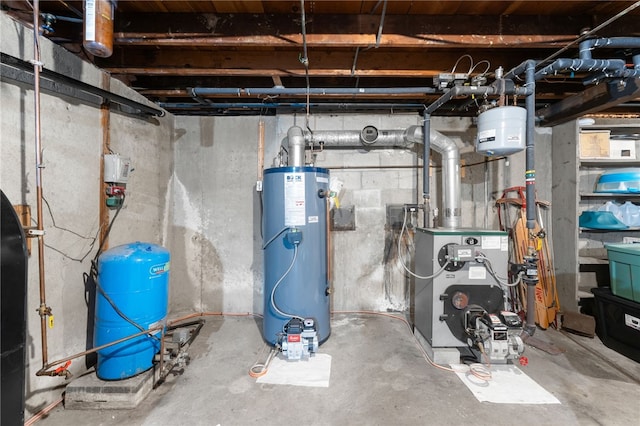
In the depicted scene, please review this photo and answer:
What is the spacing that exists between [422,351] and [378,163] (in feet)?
6.08

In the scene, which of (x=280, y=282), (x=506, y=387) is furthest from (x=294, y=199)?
(x=506, y=387)

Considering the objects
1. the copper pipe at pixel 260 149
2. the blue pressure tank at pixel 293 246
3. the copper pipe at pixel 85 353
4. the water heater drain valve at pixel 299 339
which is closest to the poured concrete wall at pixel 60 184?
the copper pipe at pixel 85 353

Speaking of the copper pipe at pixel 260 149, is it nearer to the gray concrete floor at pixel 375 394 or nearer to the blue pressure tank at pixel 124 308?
the blue pressure tank at pixel 124 308

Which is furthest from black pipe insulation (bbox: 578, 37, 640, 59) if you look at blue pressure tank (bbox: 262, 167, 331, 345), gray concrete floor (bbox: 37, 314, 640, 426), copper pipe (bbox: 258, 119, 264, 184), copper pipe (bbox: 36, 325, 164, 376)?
copper pipe (bbox: 36, 325, 164, 376)

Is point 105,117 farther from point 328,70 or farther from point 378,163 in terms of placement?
point 378,163

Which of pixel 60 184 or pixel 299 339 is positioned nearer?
pixel 60 184

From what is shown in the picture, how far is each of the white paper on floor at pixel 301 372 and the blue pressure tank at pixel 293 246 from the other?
0.20 meters

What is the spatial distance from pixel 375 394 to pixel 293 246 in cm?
115

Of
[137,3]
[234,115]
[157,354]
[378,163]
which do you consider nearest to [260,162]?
[234,115]

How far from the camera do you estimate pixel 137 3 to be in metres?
1.63

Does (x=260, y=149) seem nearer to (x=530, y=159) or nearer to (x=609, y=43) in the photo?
(x=530, y=159)

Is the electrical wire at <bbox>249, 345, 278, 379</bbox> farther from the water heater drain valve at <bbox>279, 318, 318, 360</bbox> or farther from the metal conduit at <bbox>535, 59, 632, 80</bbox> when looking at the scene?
the metal conduit at <bbox>535, 59, 632, 80</bbox>

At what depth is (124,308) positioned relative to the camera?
5.44 ft

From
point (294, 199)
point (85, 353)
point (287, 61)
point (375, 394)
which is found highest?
point (287, 61)
